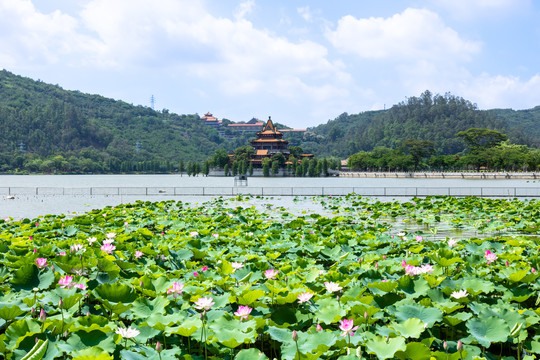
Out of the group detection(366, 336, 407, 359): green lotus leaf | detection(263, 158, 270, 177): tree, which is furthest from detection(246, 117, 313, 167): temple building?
detection(366, 336, 407, 359): green lotus leaf

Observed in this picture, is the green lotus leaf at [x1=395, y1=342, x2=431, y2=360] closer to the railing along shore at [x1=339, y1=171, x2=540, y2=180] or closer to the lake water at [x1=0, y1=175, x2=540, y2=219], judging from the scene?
the lake water at [x1=0, y1=175, x2=540, y2=219]

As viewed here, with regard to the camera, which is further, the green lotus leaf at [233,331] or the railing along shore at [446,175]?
the railing along shore at [446,175]

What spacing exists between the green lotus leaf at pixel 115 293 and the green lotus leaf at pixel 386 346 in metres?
1.72

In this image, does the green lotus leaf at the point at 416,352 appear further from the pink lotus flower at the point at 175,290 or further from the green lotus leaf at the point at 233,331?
the pink lotus flower at the point at 175,290

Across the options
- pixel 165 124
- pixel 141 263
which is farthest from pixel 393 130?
pixel 141 263

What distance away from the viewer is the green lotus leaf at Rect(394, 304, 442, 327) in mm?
3084

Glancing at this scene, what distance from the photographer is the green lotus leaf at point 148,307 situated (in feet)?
10.5

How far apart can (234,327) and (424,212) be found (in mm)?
14324

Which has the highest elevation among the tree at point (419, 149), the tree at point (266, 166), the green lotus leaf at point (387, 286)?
the tree at point (419, 149)

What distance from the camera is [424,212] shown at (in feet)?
53.1

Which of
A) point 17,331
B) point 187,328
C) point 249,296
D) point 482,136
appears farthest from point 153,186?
point 482,136

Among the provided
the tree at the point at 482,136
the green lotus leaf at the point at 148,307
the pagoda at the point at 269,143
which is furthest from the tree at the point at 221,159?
the green lotus leaf at the point at 148,307

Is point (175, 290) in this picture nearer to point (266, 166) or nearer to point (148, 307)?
point (148, 307)

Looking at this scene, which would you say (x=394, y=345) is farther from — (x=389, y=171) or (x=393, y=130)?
(x=393, y=130)
